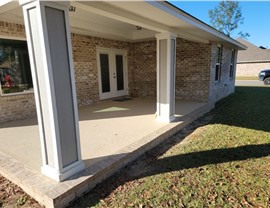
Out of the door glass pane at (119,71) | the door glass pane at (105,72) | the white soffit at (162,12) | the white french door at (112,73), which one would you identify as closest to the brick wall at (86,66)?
the white french door at (112,73)

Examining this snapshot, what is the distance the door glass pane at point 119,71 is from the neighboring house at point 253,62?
73.5ft

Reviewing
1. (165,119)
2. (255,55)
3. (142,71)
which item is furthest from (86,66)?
(255,55)

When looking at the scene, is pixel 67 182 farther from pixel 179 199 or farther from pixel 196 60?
pixel 196 60

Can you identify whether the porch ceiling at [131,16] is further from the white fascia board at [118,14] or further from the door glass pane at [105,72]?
the door glass pane at [105,72]

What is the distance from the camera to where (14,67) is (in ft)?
16.2

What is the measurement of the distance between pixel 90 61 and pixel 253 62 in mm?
24743

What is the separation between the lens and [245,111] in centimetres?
638

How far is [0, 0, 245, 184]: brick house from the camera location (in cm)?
210

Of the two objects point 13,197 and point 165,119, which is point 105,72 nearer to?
point 165,119

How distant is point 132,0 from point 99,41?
4966mm

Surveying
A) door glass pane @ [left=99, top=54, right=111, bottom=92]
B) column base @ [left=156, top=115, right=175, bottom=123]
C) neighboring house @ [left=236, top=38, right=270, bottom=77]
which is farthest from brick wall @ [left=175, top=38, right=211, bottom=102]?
neighboring house @ [left=236, top=38, right=270, bottom=77]

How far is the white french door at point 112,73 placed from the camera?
759 centimetres

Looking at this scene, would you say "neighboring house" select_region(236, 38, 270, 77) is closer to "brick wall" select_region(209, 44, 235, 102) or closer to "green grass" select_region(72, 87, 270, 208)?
"brick wall" select_region(209, 44, 235, 102)

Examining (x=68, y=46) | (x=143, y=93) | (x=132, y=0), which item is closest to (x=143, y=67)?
(x=143, y=93)
